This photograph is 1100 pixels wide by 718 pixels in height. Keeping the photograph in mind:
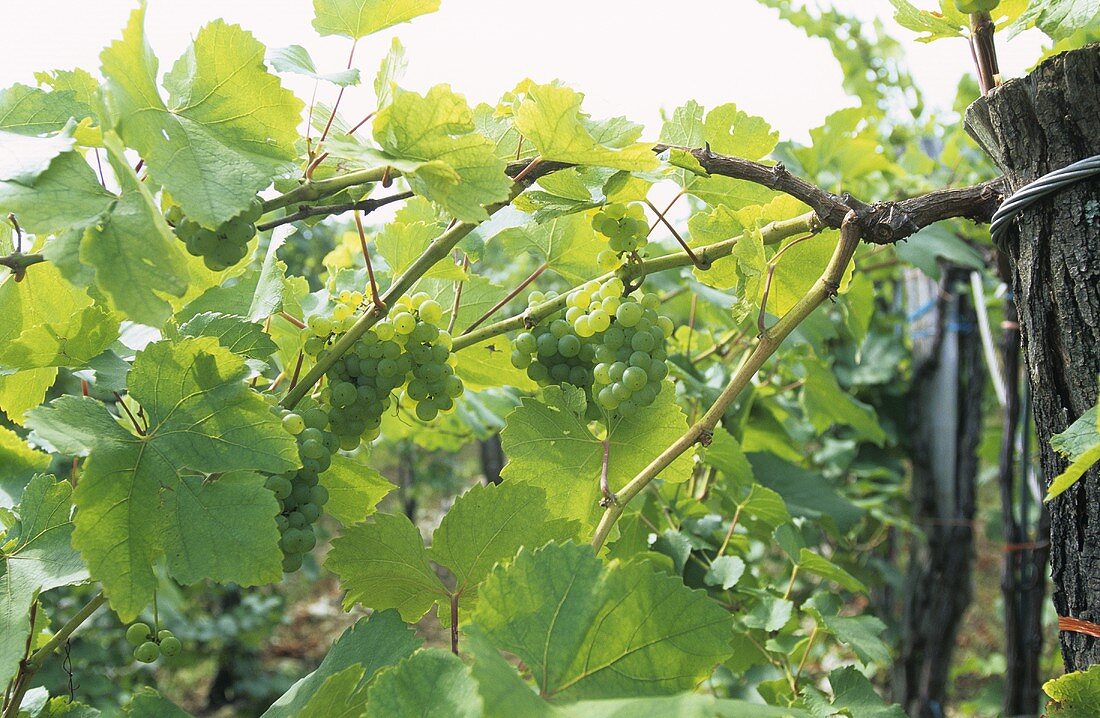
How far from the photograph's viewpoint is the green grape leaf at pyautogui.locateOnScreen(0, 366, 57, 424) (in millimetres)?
892

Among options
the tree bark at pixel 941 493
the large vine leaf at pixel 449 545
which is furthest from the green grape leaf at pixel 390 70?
the tree bark at pixel 941 493

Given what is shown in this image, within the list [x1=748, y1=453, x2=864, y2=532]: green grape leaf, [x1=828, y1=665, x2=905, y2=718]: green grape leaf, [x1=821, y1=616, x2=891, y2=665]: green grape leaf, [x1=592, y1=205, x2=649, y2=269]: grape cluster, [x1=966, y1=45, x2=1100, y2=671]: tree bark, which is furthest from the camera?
[x1=748, y1=453, x2=864, y2=532]: green grape leaf

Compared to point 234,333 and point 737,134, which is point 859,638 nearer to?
point 737,134

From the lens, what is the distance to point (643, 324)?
0.87 metres

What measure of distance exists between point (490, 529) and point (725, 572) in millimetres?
550

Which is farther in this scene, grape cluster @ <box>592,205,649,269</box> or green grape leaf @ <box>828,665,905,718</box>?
green grape leaf @ <box>828,665,905,718</box>

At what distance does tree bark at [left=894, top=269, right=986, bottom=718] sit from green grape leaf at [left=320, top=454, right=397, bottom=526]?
221cm

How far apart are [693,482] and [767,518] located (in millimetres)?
331

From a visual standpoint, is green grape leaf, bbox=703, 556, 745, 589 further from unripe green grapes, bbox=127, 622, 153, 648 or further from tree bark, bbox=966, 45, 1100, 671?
unripe green grapes, bbox=127, 622, 153, 648

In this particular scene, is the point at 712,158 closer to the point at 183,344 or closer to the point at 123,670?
the point at 183,344

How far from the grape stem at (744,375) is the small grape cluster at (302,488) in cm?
26

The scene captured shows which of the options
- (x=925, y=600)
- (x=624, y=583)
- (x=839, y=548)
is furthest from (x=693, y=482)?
(x=839, y=548)

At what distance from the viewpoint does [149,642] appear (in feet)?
2.83

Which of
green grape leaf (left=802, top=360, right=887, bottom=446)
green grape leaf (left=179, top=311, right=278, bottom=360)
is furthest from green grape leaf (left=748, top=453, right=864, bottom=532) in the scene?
green grape leaf (left=179, top=311, right=278, bottom=360)
